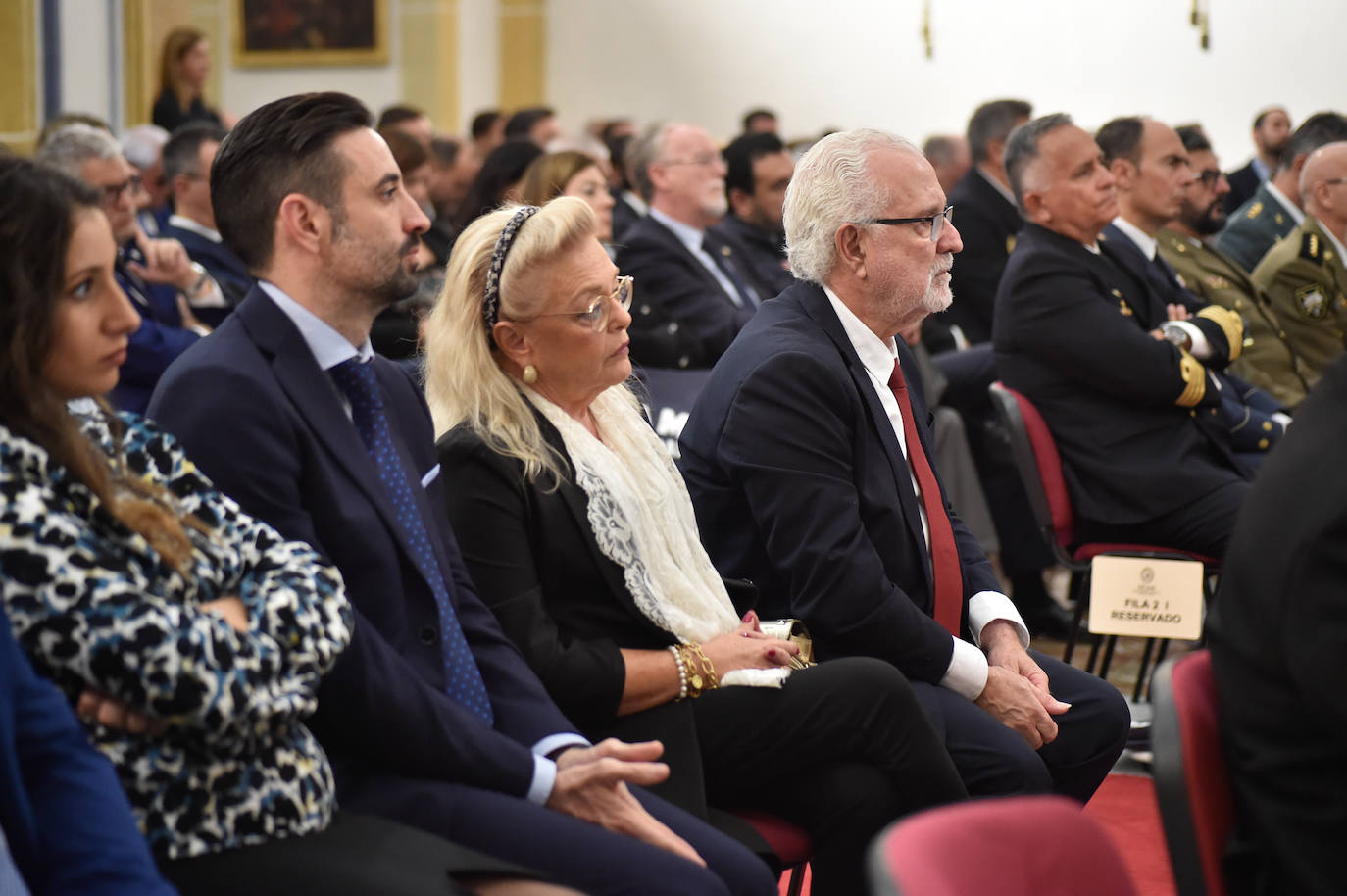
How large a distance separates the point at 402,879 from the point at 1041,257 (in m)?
3.03

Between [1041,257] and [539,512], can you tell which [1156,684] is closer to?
[539,512]

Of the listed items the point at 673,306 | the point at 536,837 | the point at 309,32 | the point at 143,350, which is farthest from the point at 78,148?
the point at 309,32

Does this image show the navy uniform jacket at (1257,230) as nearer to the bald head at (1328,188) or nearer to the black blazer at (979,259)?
the bald head at (1328,188)

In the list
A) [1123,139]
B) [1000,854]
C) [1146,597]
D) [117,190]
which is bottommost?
[1146,597]

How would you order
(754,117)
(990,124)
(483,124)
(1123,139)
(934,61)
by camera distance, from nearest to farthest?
(1123,139) → (990,124) → (483,124) → (754,117) → (934,61)

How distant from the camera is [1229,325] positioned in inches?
177

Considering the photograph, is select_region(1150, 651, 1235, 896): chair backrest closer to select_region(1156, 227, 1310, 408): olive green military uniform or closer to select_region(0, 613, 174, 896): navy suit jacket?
select_region(0, 613, 174, 896): navy suit jacket

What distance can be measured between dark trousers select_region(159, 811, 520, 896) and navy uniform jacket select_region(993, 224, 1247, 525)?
2689 mm

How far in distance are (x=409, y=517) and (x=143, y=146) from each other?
5.52m

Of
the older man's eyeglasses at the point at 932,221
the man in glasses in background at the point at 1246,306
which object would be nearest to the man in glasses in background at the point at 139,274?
the older man's eyeglasses at the point at 932,221

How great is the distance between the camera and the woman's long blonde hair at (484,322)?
2441mm

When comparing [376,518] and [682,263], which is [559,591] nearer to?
[376,518]

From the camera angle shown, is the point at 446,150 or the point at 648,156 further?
the point at 446,150

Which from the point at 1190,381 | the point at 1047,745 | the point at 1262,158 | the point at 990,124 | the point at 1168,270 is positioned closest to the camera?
the point at 1047,745
